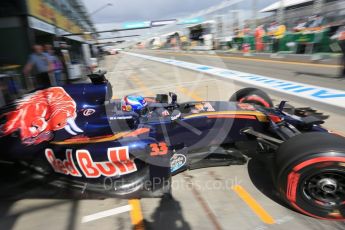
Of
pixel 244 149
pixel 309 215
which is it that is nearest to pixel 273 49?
pixel 244 149

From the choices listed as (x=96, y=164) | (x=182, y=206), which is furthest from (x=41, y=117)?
(x=182, y=206)

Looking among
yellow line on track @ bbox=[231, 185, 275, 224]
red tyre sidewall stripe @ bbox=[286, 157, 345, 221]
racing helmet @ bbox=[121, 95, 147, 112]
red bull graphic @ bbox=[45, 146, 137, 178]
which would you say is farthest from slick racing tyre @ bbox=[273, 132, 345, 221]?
racing helmet @ bbox=[121, 95, 147, 112]

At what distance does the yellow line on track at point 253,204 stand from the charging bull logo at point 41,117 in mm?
1926

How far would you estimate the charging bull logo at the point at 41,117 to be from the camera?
141 inches

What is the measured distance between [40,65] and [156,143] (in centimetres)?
587

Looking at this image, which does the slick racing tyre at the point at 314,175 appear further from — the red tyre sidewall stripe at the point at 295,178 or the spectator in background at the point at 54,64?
the spectator in background at the point at 54,64

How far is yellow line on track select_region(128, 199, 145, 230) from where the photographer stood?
9.80 ft

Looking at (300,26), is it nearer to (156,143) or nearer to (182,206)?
(156,143)

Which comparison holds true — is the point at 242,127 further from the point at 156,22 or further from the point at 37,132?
the point at 156,22

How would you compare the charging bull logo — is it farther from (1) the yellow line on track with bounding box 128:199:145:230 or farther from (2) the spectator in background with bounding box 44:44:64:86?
(2) the spectator in background with bounding box 44:44:64:86

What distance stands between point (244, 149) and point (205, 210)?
146 centimetres

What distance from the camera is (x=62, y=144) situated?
345cm

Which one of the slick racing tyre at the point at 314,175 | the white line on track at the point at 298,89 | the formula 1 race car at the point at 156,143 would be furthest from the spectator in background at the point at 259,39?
the slick racing tyre at the point at 314,175

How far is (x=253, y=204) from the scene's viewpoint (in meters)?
3.23
